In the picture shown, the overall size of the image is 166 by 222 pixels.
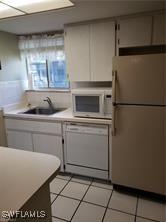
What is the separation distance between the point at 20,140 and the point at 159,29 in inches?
96.0

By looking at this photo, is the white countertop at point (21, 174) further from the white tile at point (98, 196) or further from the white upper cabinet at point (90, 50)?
the white upper cabinet at point (90, 50)

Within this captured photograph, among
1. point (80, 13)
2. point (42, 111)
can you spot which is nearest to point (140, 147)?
point (80, 13)

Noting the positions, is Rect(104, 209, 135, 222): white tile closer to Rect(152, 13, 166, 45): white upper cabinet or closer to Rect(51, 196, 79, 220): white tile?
Rect(51, 196, 79, 220): white tile

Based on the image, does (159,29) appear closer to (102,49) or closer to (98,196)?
(102,49)

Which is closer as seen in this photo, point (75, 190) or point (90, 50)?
point (75, 190)

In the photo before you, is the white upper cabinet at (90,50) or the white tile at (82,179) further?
the white tile at (82,179)

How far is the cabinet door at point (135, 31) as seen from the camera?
2.11m

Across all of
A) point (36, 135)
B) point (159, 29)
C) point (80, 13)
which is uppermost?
point (80, 13)

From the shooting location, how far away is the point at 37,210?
1.04 meters

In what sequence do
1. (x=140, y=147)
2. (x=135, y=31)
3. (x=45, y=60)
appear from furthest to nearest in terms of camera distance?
(x=45, y=60) → (x=135, y=31) → (x=140, y=147)

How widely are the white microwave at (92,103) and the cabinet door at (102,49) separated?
26cm

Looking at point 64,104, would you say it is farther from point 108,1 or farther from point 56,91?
point 108,1

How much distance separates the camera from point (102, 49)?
237 centimetres

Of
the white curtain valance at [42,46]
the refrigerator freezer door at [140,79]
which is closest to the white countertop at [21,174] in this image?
the refrigerator freezer door at [140,79]
